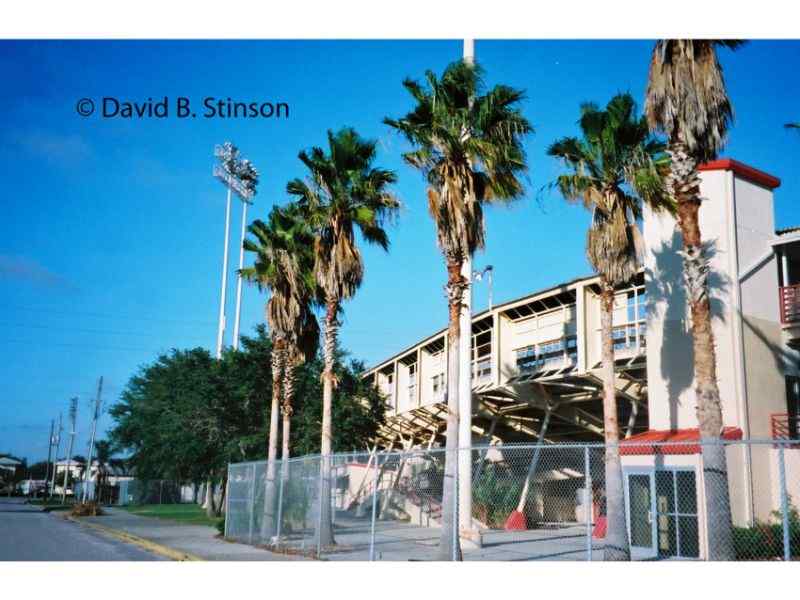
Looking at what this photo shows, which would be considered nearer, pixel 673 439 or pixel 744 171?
pixel 673 439

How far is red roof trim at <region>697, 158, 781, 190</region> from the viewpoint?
71.4 ft

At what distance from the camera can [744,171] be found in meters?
22.1

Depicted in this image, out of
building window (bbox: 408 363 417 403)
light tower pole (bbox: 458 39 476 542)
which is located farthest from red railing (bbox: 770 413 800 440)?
building window (bbox: 408 363 417 403)

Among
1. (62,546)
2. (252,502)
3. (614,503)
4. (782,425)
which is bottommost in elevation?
(62,546)

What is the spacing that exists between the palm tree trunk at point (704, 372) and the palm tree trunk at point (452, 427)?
4605 mm

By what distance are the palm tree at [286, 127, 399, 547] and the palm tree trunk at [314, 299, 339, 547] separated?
0.03 metres

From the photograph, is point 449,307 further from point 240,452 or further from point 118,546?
point 240,452

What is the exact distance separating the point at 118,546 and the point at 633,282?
62.8ft

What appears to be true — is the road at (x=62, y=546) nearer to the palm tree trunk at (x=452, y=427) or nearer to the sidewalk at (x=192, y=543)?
the sidewalk at (x=192, y=543)

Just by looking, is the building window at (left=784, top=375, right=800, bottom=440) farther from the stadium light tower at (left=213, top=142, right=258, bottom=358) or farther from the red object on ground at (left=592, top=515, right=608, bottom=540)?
the stadium light tower at (left=213, top=142, right=258, bottom=358)

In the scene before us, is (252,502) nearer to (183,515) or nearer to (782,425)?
(782,425)

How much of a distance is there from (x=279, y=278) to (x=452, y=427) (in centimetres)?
1160

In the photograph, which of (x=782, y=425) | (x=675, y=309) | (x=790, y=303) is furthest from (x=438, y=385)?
(x=782, y=425)

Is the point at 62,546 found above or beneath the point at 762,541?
beneath
